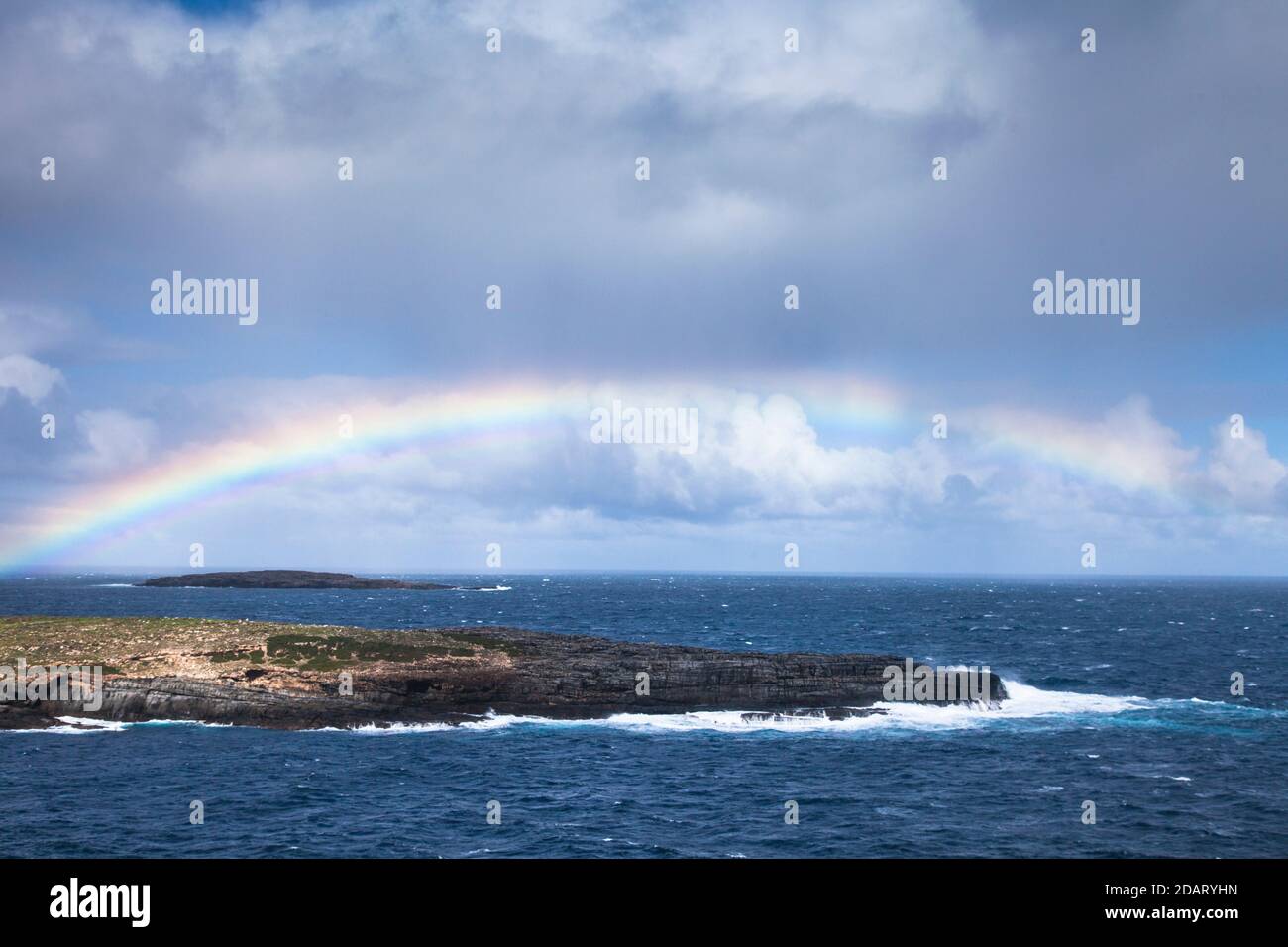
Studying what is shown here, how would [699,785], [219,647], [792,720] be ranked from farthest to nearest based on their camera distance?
[219,647]
[792,720]
[699,785]

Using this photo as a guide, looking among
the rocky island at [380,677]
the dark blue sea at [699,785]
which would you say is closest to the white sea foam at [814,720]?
the dark blue sea at [699,785]

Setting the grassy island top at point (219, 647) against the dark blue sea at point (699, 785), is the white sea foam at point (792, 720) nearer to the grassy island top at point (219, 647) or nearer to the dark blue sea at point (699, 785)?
the dark blue sea at point (699, 785)

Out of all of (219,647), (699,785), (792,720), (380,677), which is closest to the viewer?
(699,785)

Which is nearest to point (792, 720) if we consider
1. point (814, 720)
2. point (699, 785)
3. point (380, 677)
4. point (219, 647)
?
point (814, 720)

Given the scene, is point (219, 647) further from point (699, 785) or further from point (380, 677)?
point (699, 785)

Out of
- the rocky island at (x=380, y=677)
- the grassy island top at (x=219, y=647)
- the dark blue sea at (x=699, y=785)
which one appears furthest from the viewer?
the grassy island top at (x=219, y=647)

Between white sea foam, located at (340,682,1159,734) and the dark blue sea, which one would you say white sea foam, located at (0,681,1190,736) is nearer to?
white sea foam, located at (340,682,1159,734)

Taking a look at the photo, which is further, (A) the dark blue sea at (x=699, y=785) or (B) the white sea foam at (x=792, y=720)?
(B) the white sea foam at (x=792, y=720)

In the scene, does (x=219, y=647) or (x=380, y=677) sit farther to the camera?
(x=219, y=647)
